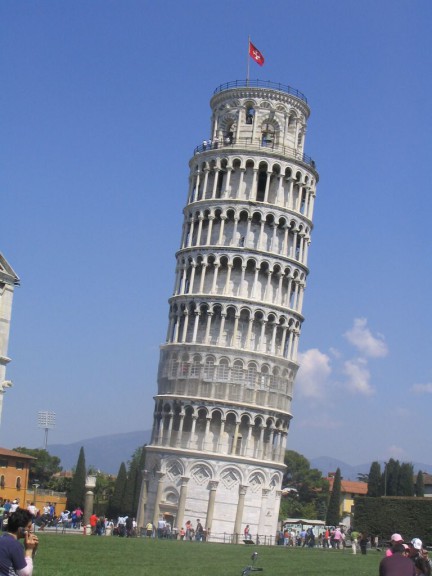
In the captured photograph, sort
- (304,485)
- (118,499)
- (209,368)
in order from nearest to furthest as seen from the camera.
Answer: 1. (209,368)
2. (118,499)
3. (304,485)

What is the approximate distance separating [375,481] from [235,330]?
134ft

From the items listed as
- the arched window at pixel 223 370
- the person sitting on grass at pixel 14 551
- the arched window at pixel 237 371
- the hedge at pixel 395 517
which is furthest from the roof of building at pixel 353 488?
the person sitting on grass at pixel 14 551

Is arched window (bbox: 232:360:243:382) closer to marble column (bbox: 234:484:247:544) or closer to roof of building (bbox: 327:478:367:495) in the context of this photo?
marble column (bbox: 234:484:247:544)

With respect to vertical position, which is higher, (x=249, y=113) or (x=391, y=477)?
(x=249, y=113)

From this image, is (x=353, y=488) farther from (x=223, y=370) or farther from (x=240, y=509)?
(x=223, y=370)

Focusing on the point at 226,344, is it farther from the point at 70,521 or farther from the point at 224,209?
the point at 70,521

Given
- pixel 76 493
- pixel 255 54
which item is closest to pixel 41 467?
pixel 76 493

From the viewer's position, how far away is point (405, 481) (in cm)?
10325

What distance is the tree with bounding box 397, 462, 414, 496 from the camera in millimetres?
102312

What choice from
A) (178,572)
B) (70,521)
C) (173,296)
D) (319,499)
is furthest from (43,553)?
(319,499)

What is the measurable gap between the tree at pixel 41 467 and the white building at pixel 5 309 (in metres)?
63.7

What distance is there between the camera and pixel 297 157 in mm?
78000

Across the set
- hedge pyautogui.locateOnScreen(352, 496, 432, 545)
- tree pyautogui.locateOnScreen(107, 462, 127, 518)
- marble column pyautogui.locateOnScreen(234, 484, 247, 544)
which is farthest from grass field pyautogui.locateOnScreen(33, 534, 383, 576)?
tree pyautogui.locateOnScreen(107, 462, 127, 518)

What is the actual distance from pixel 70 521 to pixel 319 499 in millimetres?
70695
